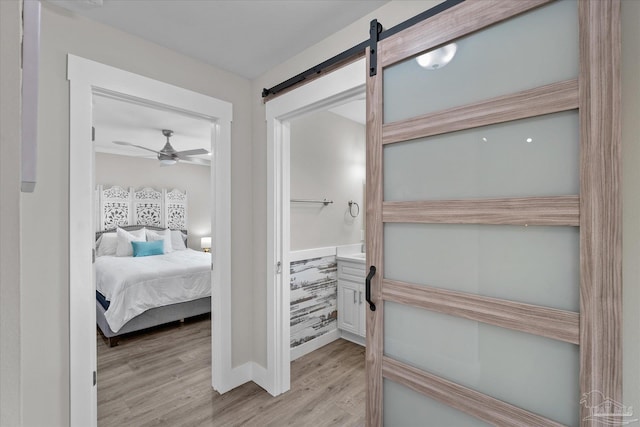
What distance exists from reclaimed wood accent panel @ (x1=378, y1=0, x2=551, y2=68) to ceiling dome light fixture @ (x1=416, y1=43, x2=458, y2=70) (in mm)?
24

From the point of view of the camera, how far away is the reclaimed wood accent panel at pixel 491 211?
99 centimetres

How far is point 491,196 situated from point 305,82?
1.47 m

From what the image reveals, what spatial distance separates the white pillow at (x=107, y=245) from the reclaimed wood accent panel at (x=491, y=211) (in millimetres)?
5495

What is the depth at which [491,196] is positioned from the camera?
1160mm

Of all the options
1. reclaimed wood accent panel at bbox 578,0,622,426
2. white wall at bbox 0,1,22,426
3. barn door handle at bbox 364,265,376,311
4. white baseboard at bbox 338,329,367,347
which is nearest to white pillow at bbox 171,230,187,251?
white baseboard at bbox 338,329,367,347

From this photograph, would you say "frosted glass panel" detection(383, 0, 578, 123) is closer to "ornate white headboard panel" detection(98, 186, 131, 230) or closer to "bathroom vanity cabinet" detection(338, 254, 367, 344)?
"bathroom vanity cabinet" detection(338, 254, 367, 344)

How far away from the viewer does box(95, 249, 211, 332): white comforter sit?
3277mm

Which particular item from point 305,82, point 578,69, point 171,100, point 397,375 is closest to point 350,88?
point 305,82

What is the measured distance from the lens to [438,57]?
4.30 ft

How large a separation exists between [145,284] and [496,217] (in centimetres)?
370

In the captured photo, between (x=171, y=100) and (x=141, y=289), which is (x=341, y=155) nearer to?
(x=171, y=100)

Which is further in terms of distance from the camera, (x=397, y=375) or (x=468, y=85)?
(x=397, y=375)

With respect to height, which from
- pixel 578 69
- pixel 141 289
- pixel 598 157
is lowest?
pixel 141 289

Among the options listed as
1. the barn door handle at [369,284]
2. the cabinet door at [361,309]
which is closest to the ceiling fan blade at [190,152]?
the cabinet door at [361,309]
